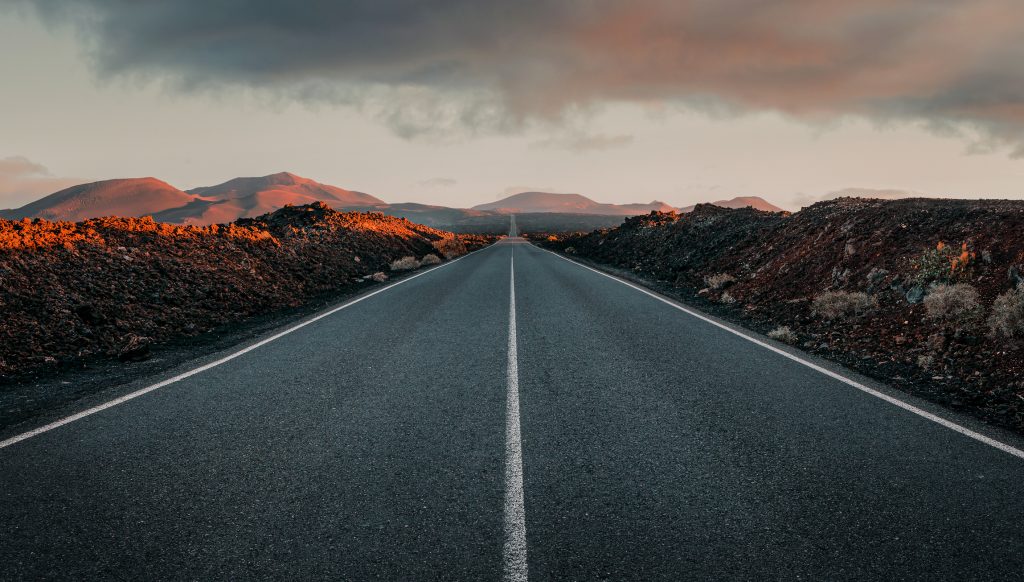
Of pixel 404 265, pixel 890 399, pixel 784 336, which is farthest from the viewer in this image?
pixel 404 265

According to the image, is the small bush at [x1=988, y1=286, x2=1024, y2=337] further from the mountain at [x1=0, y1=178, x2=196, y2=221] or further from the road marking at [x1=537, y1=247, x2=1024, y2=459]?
the mountain at [x1=0, y1=178, x2=196, y2=221]

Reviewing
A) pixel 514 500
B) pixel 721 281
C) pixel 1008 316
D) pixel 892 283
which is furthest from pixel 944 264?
pixel 514 500

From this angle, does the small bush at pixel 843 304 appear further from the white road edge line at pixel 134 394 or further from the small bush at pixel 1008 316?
the white road edge line at pixel 134 394

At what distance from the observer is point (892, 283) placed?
10156 millimetres

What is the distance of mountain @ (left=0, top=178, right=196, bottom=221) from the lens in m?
145

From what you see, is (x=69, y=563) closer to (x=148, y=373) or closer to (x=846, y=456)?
(x=148, y=373)

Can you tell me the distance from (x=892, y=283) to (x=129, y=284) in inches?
641

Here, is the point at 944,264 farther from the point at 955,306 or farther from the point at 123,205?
the point at 123,205

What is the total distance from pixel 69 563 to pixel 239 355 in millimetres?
5200

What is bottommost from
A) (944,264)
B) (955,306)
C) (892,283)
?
(955,306)

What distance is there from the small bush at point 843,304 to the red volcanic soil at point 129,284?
40.9 feet

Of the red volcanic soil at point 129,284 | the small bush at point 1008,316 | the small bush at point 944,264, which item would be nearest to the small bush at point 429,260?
the red volcanic soil at point 129,284

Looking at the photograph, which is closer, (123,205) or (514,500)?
(514,500)

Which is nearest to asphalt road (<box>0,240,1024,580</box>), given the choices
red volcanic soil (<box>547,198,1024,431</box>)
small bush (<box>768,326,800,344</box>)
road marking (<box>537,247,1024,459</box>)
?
road marking (<box>537,247,1024,459</box>)
